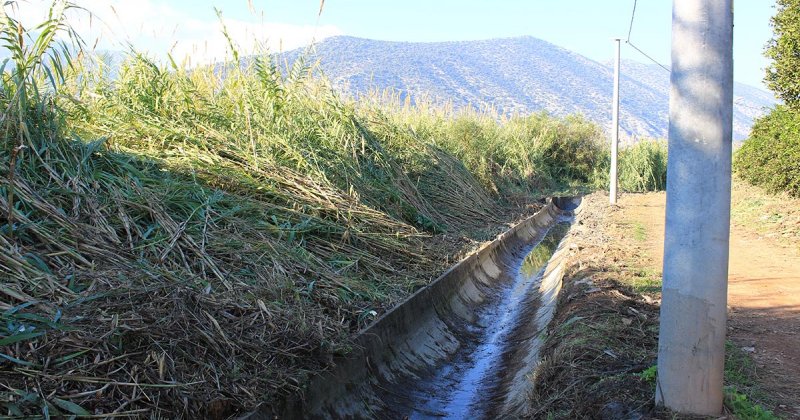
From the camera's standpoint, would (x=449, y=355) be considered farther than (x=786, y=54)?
No

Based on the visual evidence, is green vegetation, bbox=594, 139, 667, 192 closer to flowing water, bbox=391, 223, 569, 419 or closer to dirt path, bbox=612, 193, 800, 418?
dirt path, bbox=612, 193, 800, 418

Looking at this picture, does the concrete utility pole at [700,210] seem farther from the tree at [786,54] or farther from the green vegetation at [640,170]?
the green vegetation at [640,170]

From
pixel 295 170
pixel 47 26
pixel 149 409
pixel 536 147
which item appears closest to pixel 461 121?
pixel 536 147

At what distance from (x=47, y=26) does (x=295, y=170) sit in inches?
118

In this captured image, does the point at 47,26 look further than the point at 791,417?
Yes

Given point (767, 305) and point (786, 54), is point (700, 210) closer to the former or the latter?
point (767, 305)

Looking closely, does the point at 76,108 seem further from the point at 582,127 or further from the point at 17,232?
the point at 582,127

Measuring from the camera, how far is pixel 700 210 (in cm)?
279

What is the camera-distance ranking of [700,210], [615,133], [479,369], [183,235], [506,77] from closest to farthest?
[700,210] → [183,235] → [479,369] → [615,133] → [506,77]

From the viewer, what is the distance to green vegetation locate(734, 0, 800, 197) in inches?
470

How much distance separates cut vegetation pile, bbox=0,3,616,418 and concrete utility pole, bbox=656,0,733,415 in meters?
1.98

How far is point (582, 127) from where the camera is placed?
3316 cm

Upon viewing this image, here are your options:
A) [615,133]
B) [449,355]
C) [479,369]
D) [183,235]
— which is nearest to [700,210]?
[183,235]

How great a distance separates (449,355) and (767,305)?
2832 millimetres
